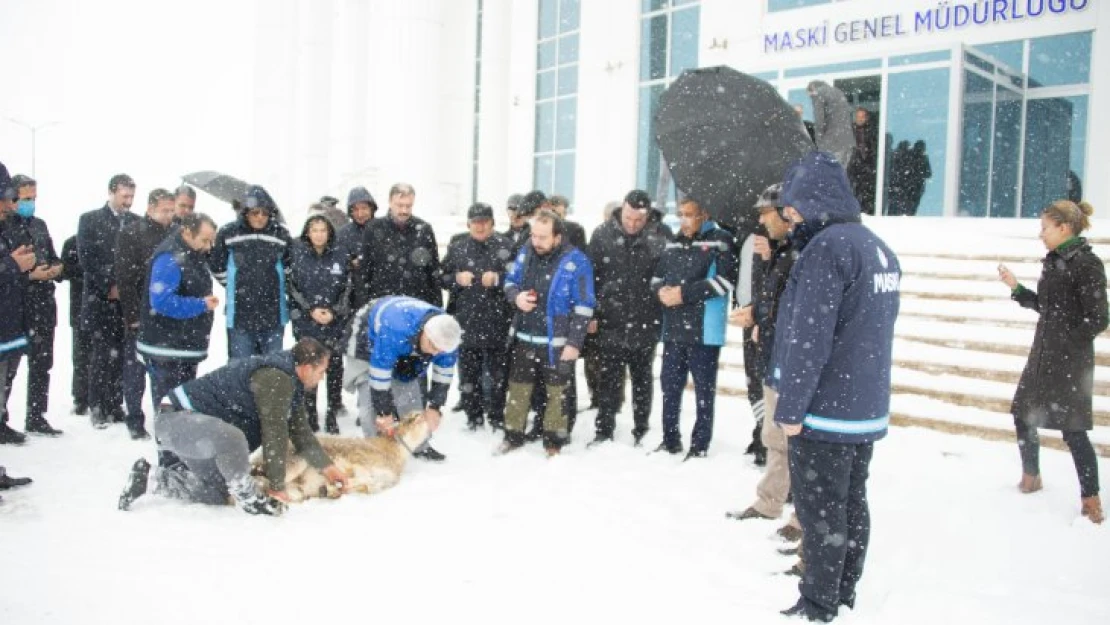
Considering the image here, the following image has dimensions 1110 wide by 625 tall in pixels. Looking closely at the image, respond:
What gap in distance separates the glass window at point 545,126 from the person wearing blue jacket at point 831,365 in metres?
16.4

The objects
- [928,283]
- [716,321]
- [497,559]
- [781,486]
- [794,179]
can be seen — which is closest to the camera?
[794,179]

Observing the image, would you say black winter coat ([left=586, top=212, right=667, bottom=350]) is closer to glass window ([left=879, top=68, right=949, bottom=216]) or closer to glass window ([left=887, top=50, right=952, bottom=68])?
glass window ([left=879, top=68, right=949, bottom=216])

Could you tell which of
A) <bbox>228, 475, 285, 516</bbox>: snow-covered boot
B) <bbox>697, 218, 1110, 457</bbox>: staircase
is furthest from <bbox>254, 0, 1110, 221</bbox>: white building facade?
<bbox>228, 475, 285, 516</bbox>: snow-covered boot

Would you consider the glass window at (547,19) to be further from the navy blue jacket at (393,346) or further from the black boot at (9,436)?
the black boot at (9,436)

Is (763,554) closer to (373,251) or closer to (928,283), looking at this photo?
(373,251)

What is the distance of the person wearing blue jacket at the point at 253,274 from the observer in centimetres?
664

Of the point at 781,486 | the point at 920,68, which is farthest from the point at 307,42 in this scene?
the point at 781,486

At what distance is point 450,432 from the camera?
7.03 m

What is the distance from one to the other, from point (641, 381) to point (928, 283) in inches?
153

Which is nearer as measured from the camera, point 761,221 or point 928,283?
point 761,221

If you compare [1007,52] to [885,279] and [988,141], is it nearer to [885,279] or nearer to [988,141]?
[988,141]

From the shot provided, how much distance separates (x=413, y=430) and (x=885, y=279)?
11.3 feet

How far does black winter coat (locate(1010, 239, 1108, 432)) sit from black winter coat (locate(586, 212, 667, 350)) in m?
2.52

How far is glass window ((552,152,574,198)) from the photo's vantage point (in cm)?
1903
